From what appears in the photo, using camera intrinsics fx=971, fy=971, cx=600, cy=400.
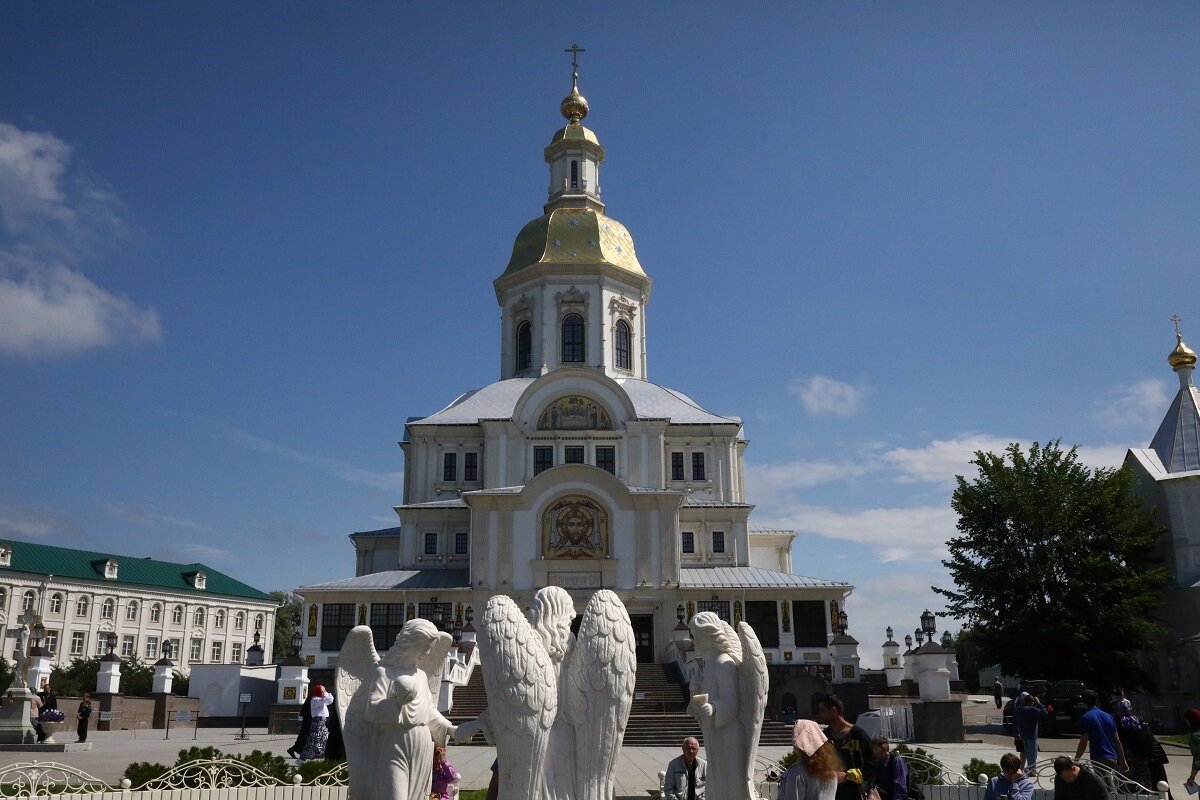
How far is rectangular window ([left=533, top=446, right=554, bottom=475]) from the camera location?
37656 millimetres

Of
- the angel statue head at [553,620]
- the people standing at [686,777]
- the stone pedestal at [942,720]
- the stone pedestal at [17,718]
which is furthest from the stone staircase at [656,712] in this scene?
the angel statue head at [553,620]

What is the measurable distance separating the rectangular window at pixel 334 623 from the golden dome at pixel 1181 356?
31769mm

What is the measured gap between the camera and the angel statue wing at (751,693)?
8305 mm

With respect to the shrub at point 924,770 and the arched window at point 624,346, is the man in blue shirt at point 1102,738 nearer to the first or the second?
the shrub at point 924,770

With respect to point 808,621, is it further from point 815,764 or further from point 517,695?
point 815,764

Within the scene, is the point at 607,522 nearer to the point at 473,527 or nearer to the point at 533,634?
the point at 473,527

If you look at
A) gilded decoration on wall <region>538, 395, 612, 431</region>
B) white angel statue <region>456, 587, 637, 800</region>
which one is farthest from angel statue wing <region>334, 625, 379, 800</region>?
gilded decoration on wall <region>538, 395, 612, 431</region>

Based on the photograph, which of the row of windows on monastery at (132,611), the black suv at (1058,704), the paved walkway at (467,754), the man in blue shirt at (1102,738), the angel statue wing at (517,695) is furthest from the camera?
the row of windows on monastery at (132,611)

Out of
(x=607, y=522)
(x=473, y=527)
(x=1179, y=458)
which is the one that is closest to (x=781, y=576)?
(x=607, y=522)

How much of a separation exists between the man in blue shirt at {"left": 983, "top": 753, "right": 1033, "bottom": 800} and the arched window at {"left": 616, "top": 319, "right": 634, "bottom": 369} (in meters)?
36.3

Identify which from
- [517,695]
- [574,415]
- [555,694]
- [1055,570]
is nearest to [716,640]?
[555,694]

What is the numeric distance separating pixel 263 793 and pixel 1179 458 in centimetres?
3329

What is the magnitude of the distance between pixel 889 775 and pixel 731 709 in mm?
1429

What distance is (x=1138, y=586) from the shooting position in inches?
1163
